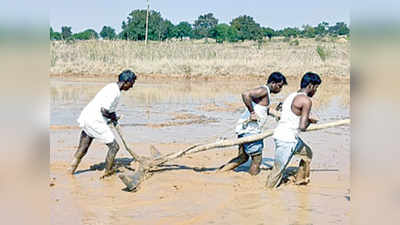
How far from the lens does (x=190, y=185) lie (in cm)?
706

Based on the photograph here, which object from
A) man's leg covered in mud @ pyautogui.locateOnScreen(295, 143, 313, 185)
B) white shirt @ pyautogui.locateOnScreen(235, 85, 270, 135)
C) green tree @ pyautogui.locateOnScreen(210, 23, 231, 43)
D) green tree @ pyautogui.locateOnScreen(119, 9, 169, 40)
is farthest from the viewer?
green tree @ pyautogui.locateOnScreen(210, 23, 231, 43)

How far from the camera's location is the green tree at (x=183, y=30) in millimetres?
66562

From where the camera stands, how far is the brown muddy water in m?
5.70

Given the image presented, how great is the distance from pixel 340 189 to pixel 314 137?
4.55m

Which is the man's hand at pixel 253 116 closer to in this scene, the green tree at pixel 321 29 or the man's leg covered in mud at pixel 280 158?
the man's leg covered in mud at pixel 280 158

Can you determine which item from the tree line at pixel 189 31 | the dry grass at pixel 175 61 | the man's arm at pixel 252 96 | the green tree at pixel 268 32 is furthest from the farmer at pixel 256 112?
the green tree at pixel 268 32

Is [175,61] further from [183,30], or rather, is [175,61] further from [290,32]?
[290,32]

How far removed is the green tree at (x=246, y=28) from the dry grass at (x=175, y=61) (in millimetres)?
29974

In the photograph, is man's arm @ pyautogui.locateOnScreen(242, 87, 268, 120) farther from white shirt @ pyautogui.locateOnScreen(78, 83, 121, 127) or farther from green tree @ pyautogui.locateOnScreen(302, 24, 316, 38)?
green tree @ pyautogui.locateOnScreen(302, 24, 316, 38)

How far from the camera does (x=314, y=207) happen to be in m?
6.11

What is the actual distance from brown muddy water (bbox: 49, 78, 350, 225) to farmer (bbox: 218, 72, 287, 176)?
1.20ft

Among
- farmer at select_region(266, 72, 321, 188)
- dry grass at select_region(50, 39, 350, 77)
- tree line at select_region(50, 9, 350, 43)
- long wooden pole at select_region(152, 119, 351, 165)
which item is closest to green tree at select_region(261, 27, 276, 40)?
tree line at select_region(50, 9, 350, 43)

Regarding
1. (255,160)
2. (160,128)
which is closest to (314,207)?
(255,160)
